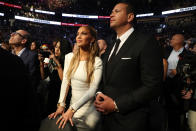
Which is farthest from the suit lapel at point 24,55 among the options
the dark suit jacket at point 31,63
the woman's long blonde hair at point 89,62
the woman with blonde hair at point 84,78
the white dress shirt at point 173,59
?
the white dress shirt at point 173,59

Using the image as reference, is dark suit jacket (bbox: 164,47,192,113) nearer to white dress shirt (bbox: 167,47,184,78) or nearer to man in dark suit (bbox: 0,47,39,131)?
white dress shirt (bbox: 167,47,184,78)

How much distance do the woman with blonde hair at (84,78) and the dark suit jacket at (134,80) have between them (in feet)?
1.63

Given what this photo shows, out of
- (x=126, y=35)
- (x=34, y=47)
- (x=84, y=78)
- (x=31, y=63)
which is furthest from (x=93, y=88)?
(x=34, y=47)

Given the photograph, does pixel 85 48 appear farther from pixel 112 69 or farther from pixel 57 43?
pixel 57 43

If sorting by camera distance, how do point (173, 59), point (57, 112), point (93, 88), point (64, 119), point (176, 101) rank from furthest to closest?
point (173, 59)
point (176, 101)
point (93, 88)
point (57, 112)
point (64, 119)

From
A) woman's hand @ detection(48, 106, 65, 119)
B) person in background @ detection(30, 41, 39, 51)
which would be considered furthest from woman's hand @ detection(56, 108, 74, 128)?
person in background @ detection(30, 41, 39, 51)

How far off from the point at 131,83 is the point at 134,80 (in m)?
0.04

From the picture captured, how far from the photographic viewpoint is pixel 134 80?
53.2 inches

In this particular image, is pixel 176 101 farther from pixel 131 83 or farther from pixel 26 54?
pixel 26 54

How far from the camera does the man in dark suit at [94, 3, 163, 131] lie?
1.26m

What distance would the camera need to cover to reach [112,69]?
→ 143cm

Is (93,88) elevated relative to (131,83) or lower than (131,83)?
lower

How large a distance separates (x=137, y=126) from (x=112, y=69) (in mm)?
549

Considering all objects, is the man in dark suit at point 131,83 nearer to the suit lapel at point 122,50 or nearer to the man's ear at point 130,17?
the suit lapel at point 122,50
